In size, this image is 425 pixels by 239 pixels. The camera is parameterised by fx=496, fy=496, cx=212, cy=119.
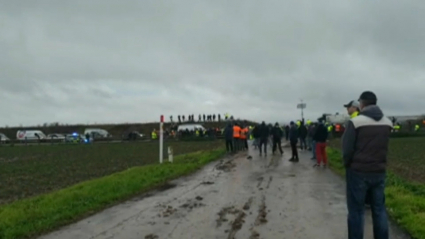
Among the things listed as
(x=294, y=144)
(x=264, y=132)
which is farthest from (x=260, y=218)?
(x=264, y=132)

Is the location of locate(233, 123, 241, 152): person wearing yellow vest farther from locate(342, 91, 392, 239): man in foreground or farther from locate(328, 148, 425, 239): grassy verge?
locate(342, 91, 392, 239): man in foreground

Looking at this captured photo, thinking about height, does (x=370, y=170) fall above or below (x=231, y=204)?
above

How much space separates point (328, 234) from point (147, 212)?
12.5 feet

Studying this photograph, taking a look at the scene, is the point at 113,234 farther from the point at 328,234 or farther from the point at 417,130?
the point at 417,130

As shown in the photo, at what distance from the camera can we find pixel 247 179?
1480cm

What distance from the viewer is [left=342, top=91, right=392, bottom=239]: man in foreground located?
6055 mm

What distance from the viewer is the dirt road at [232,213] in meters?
7.74

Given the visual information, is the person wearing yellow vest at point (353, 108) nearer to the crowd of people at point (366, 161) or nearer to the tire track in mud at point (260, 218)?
the crowd of people at point (366, 161)

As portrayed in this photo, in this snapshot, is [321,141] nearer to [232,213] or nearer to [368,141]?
[232,213]

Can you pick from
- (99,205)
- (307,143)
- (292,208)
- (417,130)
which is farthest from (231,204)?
(417,130)

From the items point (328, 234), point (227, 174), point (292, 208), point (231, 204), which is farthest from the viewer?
point (227, 174)

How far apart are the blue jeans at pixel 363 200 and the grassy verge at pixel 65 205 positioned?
513 centimetres

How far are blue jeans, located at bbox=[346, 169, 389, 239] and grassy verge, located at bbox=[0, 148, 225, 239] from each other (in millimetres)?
5131

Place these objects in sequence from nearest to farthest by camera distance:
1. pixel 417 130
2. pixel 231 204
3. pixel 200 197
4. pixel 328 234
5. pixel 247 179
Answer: pixel 328 234 → pixel 231 204 → pixel 200 197 → pixel 247 179 → pixel 417 130
